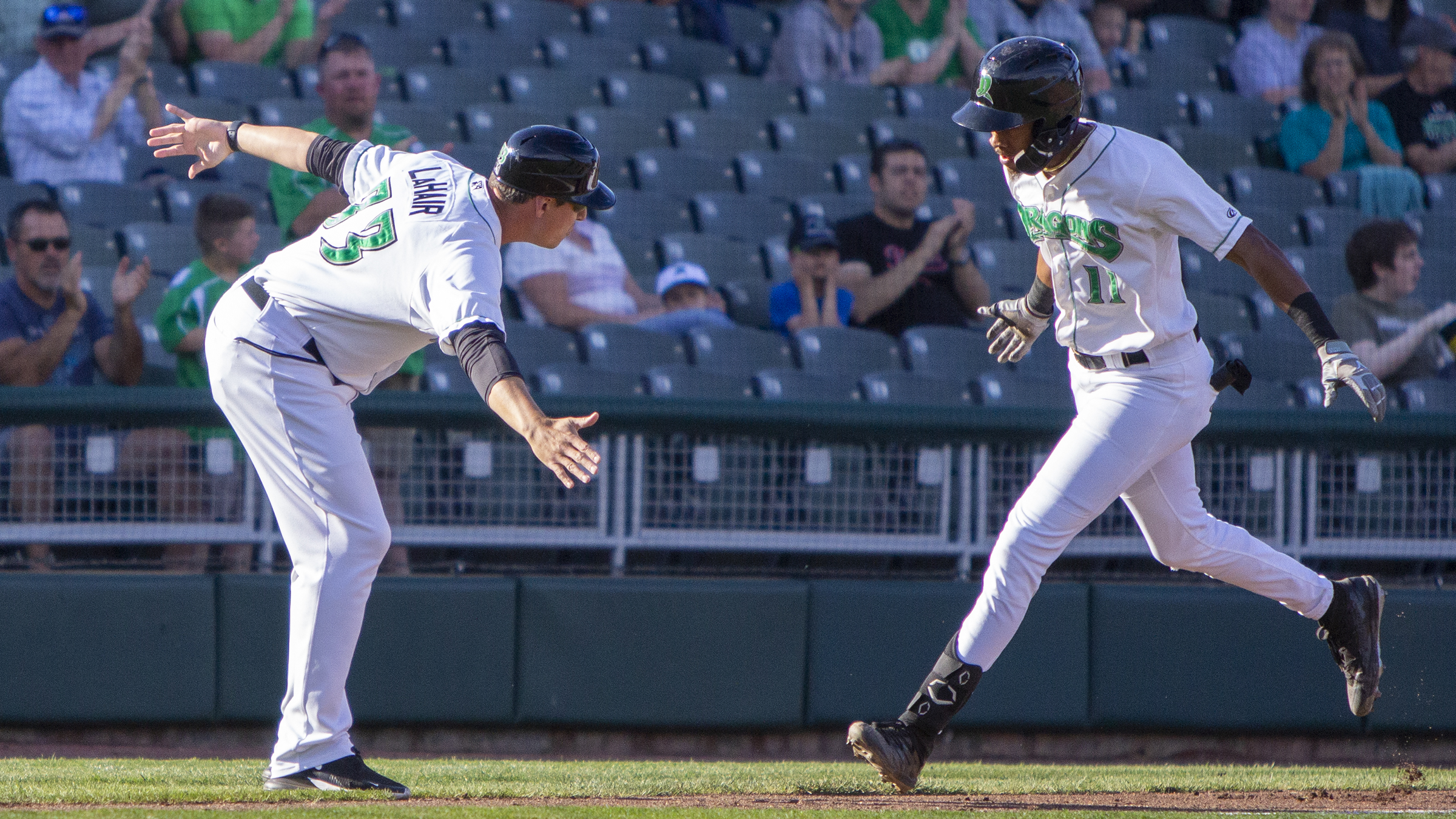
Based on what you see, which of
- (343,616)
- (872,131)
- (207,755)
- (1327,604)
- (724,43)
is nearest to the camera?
(343,616)

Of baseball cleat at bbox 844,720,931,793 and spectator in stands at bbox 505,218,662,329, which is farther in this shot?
spectator in stands at bbox 505,218,662,329

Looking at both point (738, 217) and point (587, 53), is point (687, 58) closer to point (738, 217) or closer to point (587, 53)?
point (587, 53)

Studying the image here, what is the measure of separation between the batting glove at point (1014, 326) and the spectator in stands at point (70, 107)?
4445 millimetres

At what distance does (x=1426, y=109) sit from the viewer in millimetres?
8500

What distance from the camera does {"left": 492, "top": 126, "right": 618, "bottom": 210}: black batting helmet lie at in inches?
119

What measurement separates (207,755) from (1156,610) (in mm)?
3147

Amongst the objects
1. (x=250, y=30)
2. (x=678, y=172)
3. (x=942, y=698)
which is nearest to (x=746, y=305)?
(x=678, y=172)

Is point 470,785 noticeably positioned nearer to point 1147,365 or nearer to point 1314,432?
point 1147,365

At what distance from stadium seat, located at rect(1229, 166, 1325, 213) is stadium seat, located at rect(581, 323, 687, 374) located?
12.5 feet

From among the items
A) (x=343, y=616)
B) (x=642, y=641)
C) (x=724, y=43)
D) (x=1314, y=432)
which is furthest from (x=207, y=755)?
(x=724, y=43)

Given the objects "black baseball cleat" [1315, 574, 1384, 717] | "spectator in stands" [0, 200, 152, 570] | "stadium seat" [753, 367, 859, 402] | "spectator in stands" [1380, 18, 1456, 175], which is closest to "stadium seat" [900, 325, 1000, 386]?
"stadium seat" [753, 367, 859, 402]

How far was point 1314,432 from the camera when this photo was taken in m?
5.08

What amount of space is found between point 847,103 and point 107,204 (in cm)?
389

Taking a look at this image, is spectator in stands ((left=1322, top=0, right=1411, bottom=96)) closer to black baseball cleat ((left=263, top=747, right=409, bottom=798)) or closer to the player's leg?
the player's leg
